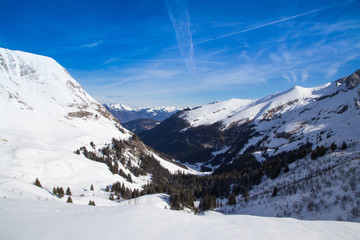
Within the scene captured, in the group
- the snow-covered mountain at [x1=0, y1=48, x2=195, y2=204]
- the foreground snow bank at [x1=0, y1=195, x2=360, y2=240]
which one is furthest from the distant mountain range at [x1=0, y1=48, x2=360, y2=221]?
the foreground snow bank at [x1=0, y1=195, x2=360, y2=240]

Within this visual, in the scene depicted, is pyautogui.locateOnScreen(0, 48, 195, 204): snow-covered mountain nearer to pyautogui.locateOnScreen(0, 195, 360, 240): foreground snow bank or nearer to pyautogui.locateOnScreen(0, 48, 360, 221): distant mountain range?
pyautogui.locateOnScreen(0, 48, 360, 221): distant mountain range

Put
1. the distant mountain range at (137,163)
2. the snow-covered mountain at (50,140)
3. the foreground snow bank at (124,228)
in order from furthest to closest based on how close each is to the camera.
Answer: the snow-covered mountain at (50,140) < the distant mountain range at (137,163) < the foreground snow bank at (124,228)

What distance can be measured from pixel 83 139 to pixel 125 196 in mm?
60061

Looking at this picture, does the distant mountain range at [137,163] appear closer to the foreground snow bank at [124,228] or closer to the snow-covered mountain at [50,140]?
the snow-covered mountain at [50,140]

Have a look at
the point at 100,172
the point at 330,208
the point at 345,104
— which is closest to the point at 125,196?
the point at 100,172

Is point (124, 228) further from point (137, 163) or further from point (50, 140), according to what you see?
point (137, 163)

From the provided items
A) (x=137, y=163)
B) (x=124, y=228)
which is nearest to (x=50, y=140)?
(x=137, y=163)

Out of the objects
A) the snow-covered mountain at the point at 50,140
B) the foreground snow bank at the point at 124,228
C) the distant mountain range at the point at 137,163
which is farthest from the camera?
the snow-covered mountain at the point at 50,140

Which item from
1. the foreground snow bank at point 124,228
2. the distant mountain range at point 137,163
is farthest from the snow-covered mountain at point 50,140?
the foreground snow bank at point 124,228

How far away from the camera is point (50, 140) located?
285ft

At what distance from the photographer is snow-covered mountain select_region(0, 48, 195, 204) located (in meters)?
49.4

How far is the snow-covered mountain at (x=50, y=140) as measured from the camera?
4941 cm

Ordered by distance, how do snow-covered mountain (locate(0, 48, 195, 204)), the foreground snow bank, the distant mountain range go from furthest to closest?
snow-covered mountain (locate(0, 48, 195, 204)) → the distant mountain range → the foreground snow bank

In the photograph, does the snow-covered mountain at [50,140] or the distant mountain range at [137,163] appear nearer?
the distant mountain range at [137,163]
